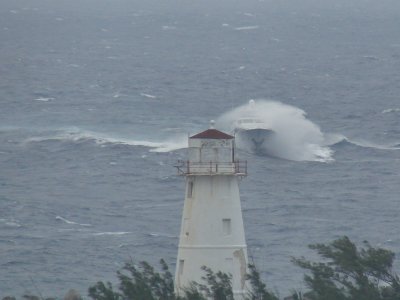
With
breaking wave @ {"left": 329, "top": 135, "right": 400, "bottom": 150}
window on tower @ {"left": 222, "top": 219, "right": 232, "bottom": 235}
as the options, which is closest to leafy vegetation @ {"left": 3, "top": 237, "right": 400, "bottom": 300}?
window on tower @ {"left": 222, "top": 219, "right": 232, "bottom": 235}

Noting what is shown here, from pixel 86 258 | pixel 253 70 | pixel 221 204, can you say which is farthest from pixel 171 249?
pixel 253 70

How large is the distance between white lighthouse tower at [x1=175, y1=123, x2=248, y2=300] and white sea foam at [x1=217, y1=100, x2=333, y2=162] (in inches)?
2886

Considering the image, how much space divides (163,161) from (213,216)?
69982 mm

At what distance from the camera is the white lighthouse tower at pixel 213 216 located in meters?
39.8

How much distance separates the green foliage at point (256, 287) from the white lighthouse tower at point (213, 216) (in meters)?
0.27

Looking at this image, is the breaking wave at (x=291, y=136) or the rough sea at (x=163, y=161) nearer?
the rough sea at (x=163, y=161)

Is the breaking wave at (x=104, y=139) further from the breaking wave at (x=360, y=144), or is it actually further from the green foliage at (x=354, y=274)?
the green foliage at (x=354, y=274)

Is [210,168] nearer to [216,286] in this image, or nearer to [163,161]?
[216,286]

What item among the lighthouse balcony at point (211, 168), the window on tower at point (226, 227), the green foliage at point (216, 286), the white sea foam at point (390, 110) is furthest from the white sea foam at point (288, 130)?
the green foliage at point (216, 286)

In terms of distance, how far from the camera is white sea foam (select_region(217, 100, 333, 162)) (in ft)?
381

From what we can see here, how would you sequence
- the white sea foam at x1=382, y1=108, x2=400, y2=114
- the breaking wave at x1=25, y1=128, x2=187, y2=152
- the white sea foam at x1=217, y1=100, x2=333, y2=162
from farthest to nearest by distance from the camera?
1. the white sea foam at x1=382, y1=108, x2=400, y2=114
2. the breaking wave at x1=25, y1=128, x2=187, y2=152
3. the white sea foam at x1=217, y1=100, x2=333, y2=162

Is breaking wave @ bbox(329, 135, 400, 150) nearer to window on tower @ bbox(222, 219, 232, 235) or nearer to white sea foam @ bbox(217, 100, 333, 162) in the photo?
white sea foam @ bbox(217, 100, 333, 162)

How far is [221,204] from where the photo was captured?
39.8 m

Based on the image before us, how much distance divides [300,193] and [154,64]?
9109 centimetres
